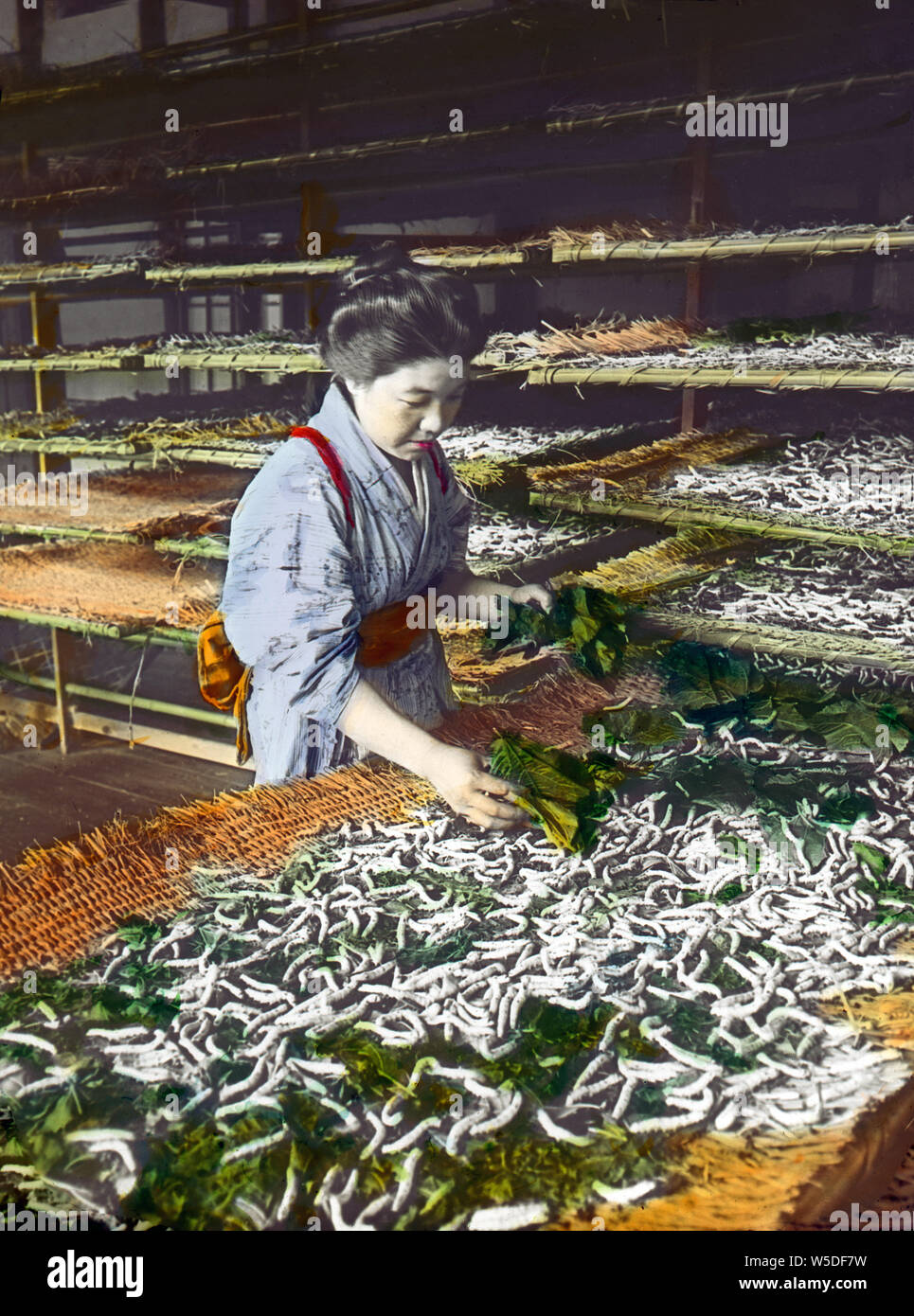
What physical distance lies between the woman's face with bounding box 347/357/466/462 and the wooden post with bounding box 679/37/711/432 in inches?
27.9

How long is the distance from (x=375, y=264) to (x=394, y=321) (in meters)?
0.27

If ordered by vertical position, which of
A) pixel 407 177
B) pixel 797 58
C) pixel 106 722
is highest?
pixel 797 58

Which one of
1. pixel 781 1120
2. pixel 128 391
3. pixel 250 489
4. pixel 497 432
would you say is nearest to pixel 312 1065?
pixel 781 1120

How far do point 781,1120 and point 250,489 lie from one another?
1578 mm

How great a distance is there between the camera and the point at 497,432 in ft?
9.57

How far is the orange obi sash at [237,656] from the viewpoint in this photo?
251 cm

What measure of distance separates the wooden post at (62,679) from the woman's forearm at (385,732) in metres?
2.10

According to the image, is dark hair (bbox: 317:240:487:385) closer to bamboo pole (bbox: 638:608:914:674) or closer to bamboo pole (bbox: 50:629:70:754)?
bamboo pole (bbox: 638:608:914:674)

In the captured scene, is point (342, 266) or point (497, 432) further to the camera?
point (497, 432)

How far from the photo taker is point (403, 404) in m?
2.36

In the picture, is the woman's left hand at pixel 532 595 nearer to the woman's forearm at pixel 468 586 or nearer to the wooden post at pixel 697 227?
the woman's forearm at pixel 468 586

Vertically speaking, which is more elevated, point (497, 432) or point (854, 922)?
point (497, 432)
